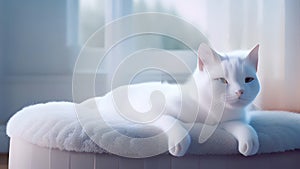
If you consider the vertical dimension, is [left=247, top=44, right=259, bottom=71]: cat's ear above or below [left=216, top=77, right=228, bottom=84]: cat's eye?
above

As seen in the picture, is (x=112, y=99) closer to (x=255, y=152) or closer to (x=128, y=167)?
(x=128, y=167)

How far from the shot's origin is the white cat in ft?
2.50

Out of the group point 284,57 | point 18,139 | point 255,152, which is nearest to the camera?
point 255,152

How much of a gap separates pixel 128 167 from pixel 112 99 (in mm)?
208

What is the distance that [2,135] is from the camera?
4.60ft

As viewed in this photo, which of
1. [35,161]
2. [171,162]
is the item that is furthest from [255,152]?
[35,161]

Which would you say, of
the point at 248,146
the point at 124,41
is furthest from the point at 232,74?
the point at 124,41

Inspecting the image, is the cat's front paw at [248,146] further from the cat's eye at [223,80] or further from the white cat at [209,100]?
the cat's eye at [223,80]

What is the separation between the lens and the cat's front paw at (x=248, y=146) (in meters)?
0.73

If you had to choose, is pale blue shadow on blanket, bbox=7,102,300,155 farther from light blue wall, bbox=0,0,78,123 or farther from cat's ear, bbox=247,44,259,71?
light blue wall, bbox=0,0,78,123

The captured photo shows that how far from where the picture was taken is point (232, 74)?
785 millimetres

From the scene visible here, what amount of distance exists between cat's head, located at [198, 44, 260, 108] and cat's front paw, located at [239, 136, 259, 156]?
8 cm

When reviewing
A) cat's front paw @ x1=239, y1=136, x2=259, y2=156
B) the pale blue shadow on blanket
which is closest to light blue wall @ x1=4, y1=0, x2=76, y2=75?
the pale blue shadow on blanket

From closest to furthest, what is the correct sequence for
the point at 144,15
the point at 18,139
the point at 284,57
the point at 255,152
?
the point at 255,152
the point at 18,139
the point at 284,57
the point at 144,15
